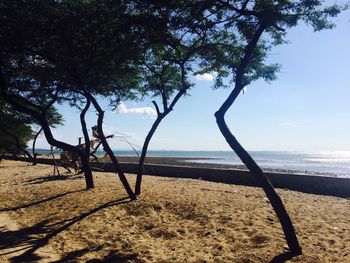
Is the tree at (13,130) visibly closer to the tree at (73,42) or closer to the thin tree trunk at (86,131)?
the thin tree trunk at (86,131)

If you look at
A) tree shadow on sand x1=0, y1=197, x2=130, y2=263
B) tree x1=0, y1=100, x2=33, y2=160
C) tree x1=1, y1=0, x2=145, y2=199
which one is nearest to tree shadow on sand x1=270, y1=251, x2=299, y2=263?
tree shadow on sand x1=0, y1=197, x2=130, y2=263

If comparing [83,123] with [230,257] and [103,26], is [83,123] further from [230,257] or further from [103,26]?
[230,257]

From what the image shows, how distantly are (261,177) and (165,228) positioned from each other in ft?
9.44

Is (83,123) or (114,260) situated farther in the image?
(83,123)

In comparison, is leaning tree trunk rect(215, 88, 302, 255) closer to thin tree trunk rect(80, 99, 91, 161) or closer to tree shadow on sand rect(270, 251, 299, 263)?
tree shadow on sand rect(270, 251, 299, 263)

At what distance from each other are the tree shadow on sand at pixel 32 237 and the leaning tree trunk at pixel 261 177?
356 centimetres

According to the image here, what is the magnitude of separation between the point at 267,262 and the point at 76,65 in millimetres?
9393

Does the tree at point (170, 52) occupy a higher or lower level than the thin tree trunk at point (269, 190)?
higher

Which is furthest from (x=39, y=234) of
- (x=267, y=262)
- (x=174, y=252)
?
(x=267, y=262)

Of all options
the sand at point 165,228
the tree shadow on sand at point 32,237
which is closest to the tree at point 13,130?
the sand at point 165,228

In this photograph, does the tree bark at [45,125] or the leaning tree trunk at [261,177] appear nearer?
the leaning tree trunk at [261,177]

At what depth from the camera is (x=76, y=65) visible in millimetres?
13703

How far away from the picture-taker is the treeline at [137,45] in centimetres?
845

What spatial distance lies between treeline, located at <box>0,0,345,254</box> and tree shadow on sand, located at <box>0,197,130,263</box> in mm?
2474
